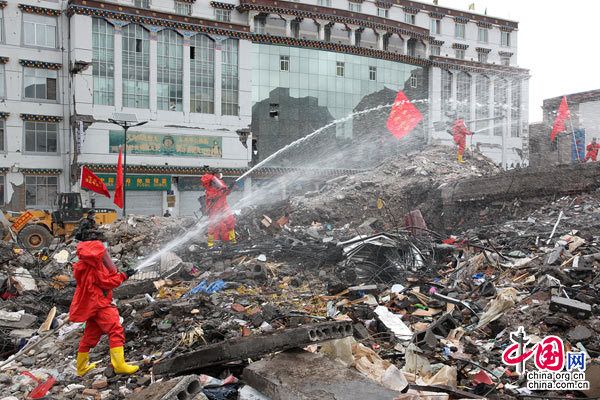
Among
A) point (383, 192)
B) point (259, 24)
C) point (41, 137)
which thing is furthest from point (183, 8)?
point (383, 192)

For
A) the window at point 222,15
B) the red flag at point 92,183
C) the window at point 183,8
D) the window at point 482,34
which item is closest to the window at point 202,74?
the window at point 183,8

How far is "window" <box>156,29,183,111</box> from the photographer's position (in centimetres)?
2775

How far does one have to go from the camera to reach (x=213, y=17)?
30.2m

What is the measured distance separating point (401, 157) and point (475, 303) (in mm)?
18491

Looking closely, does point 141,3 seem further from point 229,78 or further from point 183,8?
point 229,78

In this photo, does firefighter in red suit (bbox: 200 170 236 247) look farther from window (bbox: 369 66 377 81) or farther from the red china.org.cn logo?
window (bbox: 369 66 377 81)

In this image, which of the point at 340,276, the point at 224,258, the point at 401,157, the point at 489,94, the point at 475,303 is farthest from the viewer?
the point at 489,94

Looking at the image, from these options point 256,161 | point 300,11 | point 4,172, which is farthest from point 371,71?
point 4,172

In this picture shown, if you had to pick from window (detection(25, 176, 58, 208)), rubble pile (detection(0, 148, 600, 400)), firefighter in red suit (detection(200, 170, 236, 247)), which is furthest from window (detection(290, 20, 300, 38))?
rubble pile (detection(0, 148, 600, 400))

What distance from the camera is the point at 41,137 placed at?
84.7ft

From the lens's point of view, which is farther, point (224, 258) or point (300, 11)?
point (300, 11)

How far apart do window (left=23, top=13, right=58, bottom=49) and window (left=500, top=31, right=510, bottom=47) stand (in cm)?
3477

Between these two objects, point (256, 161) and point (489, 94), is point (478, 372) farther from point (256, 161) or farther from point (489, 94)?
point (489, 94)

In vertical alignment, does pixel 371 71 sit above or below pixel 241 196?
above
